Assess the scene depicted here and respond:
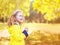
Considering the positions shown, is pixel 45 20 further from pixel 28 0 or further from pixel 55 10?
pixel 28 0

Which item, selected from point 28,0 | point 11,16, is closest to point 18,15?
point 11,16

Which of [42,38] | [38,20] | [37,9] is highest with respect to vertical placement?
[37,9]

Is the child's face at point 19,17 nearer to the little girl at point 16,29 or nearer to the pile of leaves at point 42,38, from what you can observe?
the little girl at point 16,29

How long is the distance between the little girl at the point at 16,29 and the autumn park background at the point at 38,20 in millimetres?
37

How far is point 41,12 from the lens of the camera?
135 cm

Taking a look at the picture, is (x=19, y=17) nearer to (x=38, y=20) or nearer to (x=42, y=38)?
(x=38, y=20)

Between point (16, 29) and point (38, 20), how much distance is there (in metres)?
0.24

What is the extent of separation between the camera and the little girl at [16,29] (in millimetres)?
1334

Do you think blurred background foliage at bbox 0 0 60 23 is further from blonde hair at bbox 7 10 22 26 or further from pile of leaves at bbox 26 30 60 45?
pile of leaves at bbox 26 30 60 45

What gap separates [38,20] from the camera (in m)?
1.35

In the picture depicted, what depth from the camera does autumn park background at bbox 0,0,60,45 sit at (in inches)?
52.3

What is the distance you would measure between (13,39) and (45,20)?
0.38 metres

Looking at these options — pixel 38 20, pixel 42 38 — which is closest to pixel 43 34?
pixel 42 38

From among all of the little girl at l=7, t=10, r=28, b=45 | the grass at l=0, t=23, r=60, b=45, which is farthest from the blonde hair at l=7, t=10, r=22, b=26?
the grass at l=0, t=23, r=60, b=45
